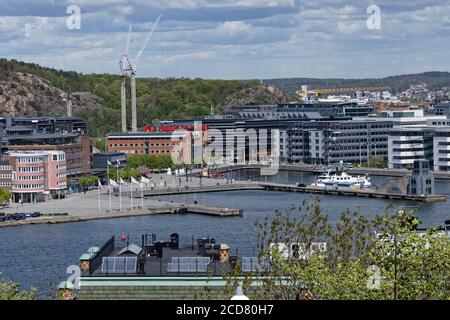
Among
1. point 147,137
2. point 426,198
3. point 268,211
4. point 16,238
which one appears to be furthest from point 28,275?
point 147,137

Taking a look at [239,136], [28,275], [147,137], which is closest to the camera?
[28,275]

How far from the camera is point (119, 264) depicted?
772 cm

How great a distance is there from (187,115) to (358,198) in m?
21.9

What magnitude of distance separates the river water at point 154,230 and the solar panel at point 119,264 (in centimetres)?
113

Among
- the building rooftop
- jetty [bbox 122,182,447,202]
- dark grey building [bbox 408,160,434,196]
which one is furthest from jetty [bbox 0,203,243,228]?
the building rooftop

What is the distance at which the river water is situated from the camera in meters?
11.4

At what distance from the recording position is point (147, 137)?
98.5 feet

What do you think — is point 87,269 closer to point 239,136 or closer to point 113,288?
point 113,288

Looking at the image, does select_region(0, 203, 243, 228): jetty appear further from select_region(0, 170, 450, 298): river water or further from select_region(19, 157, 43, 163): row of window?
select_region(19, 157, 43, 163): row of window

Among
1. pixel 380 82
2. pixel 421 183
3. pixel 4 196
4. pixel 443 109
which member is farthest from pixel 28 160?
pixel 380 82

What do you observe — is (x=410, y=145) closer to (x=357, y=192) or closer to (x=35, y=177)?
(x=357, y=192)

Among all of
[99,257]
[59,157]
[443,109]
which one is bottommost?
[59,157]

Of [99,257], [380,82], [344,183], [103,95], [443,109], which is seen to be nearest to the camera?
[99,257]

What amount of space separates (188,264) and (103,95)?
3844cm
